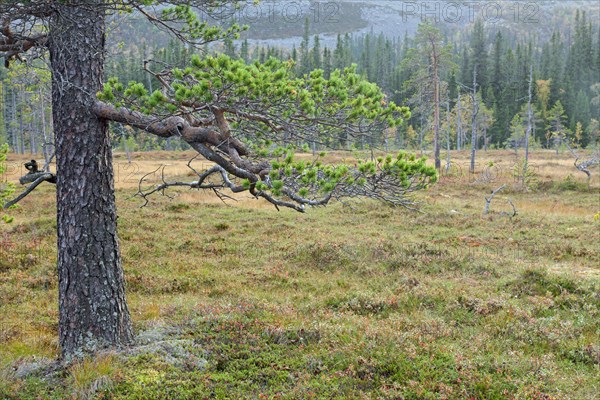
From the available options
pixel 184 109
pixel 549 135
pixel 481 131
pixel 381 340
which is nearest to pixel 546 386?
pixel 381 340

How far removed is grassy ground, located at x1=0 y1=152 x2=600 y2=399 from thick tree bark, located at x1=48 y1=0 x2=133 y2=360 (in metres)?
0.63

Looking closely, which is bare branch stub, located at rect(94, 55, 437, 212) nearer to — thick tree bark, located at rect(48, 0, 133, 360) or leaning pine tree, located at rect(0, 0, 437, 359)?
leaning pine tree, located at rect(0, 0, 437, 359)

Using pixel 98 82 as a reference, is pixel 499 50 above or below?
above

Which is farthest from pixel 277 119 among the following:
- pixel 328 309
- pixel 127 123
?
pixel 328 309

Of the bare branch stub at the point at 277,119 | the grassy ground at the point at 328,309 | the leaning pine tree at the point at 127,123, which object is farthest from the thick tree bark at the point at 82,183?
the grassy ground at the point at 328,309

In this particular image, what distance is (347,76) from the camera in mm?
5504

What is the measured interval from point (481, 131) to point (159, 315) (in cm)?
7057

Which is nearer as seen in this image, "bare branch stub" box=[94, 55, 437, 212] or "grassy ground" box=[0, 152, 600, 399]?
"bare branch stub" box=[94, 55, 437, 212]

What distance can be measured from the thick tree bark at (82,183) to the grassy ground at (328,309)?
0.63 metres

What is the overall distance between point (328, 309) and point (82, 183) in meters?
5.11

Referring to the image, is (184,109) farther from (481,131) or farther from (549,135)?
(549,135)

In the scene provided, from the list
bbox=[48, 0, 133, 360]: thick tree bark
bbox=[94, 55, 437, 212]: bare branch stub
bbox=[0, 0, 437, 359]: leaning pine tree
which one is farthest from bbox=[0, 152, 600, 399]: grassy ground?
bbox=[94, 55, 437, 212]: bare branch stub

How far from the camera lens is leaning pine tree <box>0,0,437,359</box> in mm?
4941

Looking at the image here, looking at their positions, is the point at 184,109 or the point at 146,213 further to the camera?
the point at 146,213
